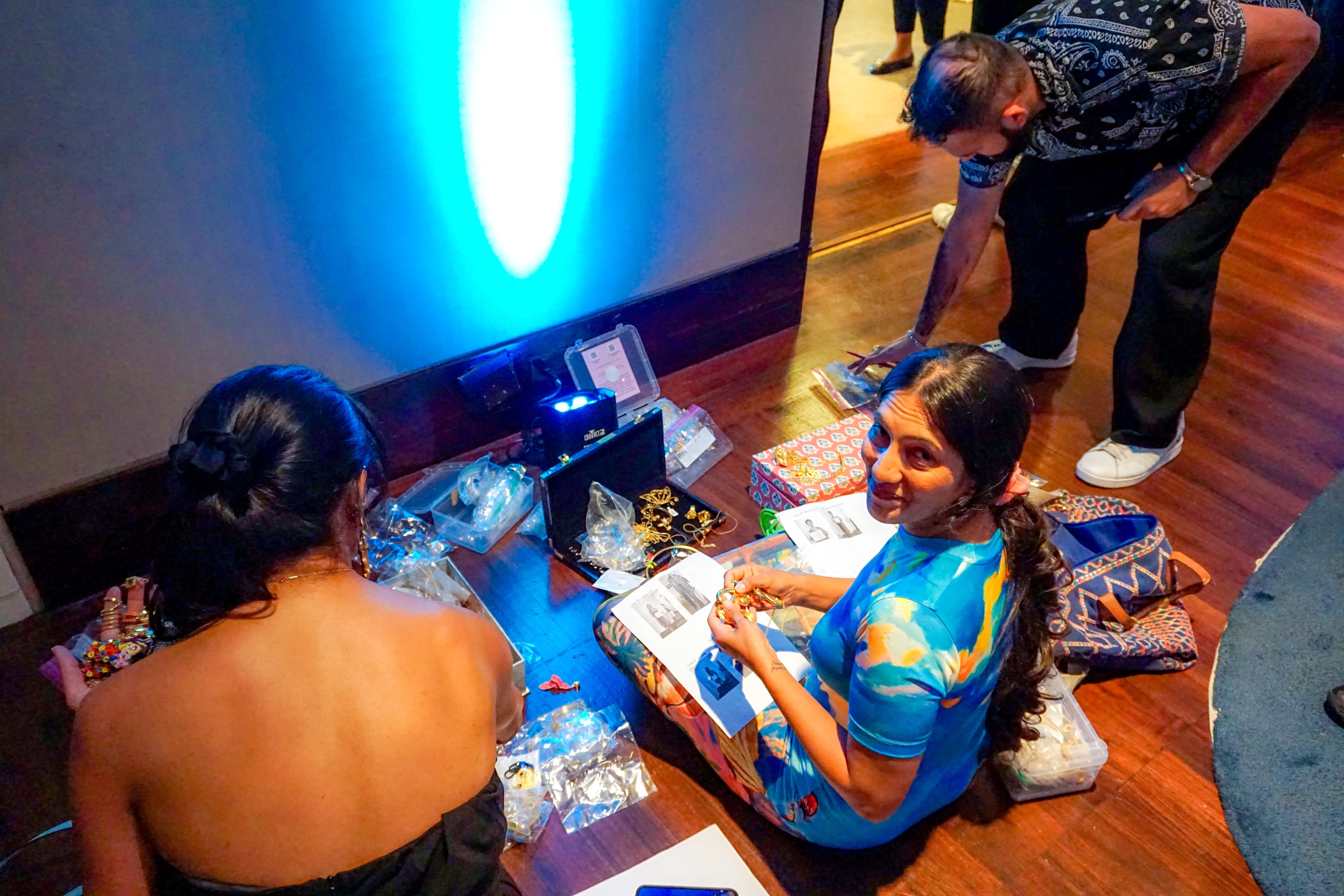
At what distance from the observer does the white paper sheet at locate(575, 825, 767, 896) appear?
152cm

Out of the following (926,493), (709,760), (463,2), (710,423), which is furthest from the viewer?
(710,423)

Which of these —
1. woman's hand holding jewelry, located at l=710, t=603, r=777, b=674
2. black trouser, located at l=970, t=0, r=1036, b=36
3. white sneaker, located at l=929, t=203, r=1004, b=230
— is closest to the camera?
woman's hand holding jewelry, located at l=710, t=603, r=777, b=674

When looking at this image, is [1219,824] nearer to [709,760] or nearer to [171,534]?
[709,760]

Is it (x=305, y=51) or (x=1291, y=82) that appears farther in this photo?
(x=1291, y=82)

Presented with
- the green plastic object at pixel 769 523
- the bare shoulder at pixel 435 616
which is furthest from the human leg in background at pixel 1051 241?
the bare shoulder at pixel 435 616

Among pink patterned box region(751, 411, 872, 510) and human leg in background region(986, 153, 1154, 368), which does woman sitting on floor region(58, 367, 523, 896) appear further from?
human leg in background region(986, 153, 1154, 368)

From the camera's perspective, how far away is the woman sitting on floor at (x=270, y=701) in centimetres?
98

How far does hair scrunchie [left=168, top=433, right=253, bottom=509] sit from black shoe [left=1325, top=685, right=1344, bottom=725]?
2.12 meters

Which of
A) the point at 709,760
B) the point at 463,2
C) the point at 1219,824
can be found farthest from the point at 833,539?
the point at 463,2

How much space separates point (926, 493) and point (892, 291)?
218 centimetres

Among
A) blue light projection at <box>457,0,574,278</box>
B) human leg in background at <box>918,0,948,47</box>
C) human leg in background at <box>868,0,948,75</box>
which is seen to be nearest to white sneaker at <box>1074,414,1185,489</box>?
blue light projection at <box>457,0,574,278</box>

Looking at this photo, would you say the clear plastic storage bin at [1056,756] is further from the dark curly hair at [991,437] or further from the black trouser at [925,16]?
the black trouser at [925,16]

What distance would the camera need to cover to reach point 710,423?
253 cm

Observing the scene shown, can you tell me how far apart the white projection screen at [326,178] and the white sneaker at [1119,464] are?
1334 mm
